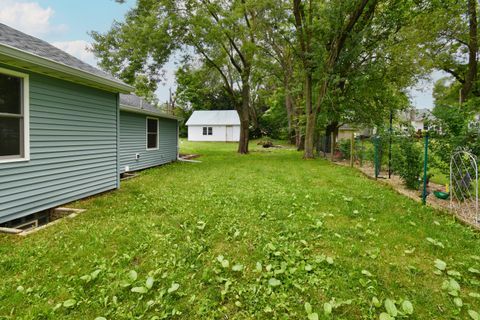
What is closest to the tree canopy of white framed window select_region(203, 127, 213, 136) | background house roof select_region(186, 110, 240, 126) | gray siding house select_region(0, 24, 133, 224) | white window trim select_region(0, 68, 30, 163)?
gray siding house select_region(0, 24, 133, 224)

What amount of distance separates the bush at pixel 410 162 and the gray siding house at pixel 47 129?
21.9 feet

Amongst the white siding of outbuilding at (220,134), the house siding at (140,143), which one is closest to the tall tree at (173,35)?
the house siding at (140,143)

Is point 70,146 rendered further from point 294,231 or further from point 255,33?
point 255,33

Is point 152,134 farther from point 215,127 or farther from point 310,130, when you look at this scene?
point 215,127

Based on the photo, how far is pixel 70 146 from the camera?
5152 millimetres

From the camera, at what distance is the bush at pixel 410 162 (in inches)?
238

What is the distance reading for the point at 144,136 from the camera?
405 inches

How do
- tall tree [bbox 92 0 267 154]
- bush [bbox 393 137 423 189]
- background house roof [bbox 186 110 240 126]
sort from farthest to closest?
background house roof [bbox 186 110 240 126]
tall tree [bbox 92 0 267 154]
bush [bbox 393 137 423 189]

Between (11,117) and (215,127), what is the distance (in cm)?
2788

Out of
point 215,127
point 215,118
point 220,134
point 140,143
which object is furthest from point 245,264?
point 215,118

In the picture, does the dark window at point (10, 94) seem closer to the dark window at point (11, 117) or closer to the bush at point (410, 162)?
the dark window at point (11, 117)

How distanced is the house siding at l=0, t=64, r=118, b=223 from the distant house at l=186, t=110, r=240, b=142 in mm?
25116

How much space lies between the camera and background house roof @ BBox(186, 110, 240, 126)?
31312mm

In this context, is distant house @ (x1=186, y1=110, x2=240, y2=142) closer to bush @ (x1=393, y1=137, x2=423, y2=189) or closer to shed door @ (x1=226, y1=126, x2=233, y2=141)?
shed door @ (x1=226, y1=126, x2=233, y2=141)
